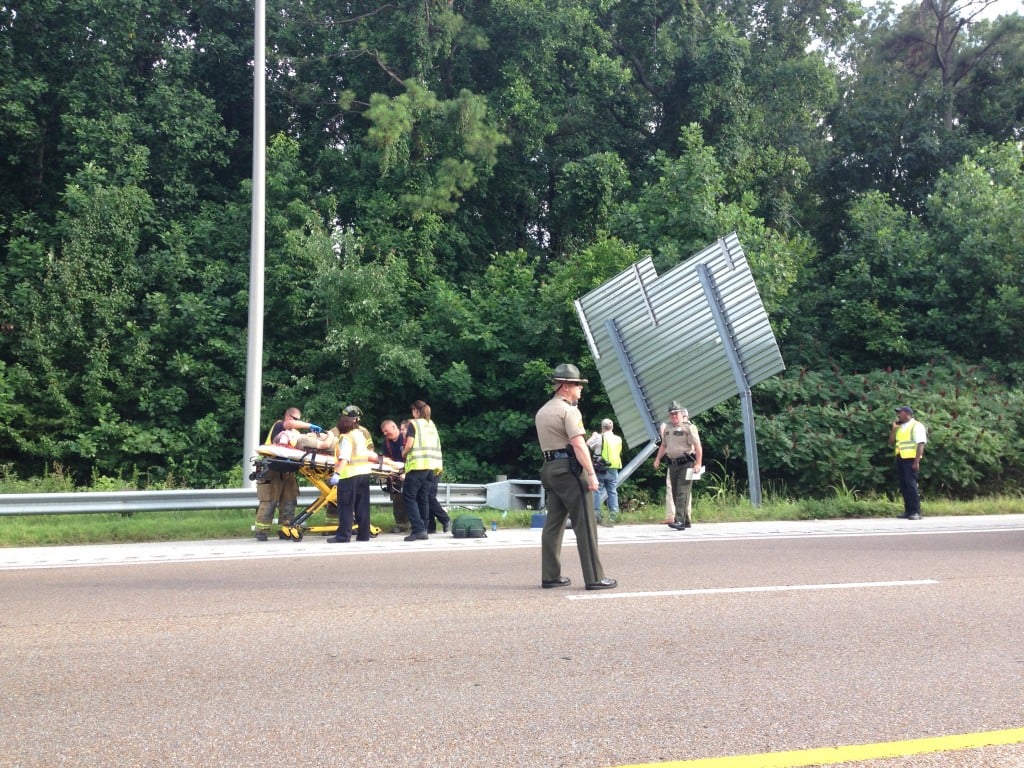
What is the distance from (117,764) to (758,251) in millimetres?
20113

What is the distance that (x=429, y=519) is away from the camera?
44.5ft

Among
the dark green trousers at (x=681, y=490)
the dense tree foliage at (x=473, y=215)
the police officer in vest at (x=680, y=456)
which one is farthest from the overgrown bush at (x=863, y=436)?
the dark green trousers at (x=681, y=490)

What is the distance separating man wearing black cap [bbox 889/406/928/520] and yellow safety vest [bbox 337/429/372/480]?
8424 millimetres

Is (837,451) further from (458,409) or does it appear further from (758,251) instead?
(458,409)

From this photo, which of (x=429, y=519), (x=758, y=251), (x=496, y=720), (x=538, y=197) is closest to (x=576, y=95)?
(x=538, y=197)

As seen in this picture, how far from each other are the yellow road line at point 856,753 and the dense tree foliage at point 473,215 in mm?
14120

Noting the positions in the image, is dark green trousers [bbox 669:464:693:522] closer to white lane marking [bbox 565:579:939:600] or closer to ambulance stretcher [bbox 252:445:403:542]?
ambulance stretcher [bbox 252:445:403:542]

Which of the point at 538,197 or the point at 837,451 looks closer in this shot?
the point at 837,451

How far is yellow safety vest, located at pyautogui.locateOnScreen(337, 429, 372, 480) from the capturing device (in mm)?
12391

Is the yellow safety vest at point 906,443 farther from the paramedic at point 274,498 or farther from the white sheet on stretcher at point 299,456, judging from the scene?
the paramedic at point 274,498

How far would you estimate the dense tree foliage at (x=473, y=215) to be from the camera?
70.0 feet

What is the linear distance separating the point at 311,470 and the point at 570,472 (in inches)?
228

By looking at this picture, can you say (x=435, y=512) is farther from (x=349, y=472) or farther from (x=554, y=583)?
(x=554, y=583)

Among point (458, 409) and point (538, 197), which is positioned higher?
point (538, 197)
